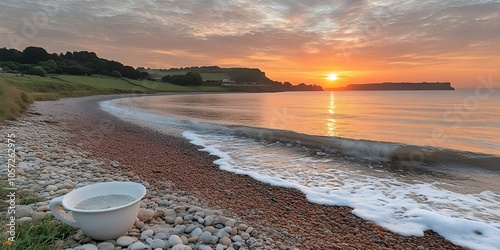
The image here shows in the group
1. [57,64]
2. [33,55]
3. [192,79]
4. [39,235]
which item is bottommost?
[39,235]

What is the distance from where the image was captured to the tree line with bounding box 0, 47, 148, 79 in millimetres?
65312

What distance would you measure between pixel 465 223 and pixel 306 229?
3.25 meters

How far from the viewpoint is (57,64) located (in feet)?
279

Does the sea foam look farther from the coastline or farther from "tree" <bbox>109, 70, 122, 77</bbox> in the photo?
"tree" <bbox>109, 70, 122, 77</bbox>

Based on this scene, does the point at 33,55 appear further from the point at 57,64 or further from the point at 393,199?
the point at 393,199

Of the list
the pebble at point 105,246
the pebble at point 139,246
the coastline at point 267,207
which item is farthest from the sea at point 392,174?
the pebble at point 105,246

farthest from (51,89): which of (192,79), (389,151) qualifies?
(192,79)

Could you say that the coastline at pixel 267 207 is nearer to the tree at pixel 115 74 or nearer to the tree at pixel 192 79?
the tree at pixel 115 74

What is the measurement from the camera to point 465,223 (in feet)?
17.7

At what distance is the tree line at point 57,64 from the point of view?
6531cm

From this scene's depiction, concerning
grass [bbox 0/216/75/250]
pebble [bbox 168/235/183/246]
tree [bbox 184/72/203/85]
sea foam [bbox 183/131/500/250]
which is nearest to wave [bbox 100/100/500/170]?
sea foam [bbox 183/131/500/250]

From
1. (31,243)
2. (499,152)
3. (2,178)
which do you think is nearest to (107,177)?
(2,178)

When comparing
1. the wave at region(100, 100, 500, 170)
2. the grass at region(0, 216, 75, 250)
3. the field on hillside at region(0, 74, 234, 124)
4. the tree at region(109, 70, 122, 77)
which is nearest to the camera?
the grass at region(0, 216, 75, 250)

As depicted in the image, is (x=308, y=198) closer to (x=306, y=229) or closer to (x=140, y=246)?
(x=306, y=229)
